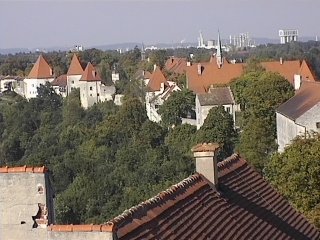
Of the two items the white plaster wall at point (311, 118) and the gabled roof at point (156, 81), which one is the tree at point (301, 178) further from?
the gabled roof at point (156, 81)

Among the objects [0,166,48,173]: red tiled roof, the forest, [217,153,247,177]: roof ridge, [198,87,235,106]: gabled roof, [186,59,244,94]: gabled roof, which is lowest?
the forest

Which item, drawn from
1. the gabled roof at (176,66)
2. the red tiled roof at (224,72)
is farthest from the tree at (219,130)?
the gabled roof at (176,66)

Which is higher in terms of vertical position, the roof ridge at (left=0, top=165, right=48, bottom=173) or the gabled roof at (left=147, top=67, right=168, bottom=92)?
the roof ridge at (left=0, top=165, right=48, bottom=173)

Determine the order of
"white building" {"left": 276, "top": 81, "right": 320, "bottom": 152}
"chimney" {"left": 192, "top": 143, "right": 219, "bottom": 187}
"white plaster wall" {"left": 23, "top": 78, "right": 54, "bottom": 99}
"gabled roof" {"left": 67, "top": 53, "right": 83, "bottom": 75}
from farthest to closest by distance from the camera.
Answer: "white plaster wall" {"left": 23, "top": 78, "right": 54, "bottom": 99} < "gabled roof" {"left": 67, "top": 53, "right": 83, "bottom": 75} < "white building" {"left": 276, "top": 81, "right": 320, "bottom": 152} < "chimney" {"left": 192, "top": 143, "right": 219, "bottom": 187}

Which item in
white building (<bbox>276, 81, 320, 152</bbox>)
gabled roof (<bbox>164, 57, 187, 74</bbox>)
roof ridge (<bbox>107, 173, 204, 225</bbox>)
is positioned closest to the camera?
roof ridge (<bbox>107, 173, 204, 225</bbox>)

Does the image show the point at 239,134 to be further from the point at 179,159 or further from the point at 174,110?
the point at 174,110

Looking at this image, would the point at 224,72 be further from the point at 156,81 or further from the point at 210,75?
the point at 156,81

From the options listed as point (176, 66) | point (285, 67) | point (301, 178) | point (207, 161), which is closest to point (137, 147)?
point (285, 67)

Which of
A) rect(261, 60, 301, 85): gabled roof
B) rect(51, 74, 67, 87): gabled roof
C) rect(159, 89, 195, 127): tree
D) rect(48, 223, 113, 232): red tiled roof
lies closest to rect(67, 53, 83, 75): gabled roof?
rect(51, 74, 67, 87): gabled roof

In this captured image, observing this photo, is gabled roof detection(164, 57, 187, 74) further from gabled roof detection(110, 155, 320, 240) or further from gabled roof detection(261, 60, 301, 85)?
gabled roof detection(110, 155, 320, 240)

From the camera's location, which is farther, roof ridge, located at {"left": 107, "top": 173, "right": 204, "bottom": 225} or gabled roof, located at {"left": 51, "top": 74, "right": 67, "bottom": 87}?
gabled roof, located at {"left": 51, "top": 74, "right": 67, "bottom": 87}
